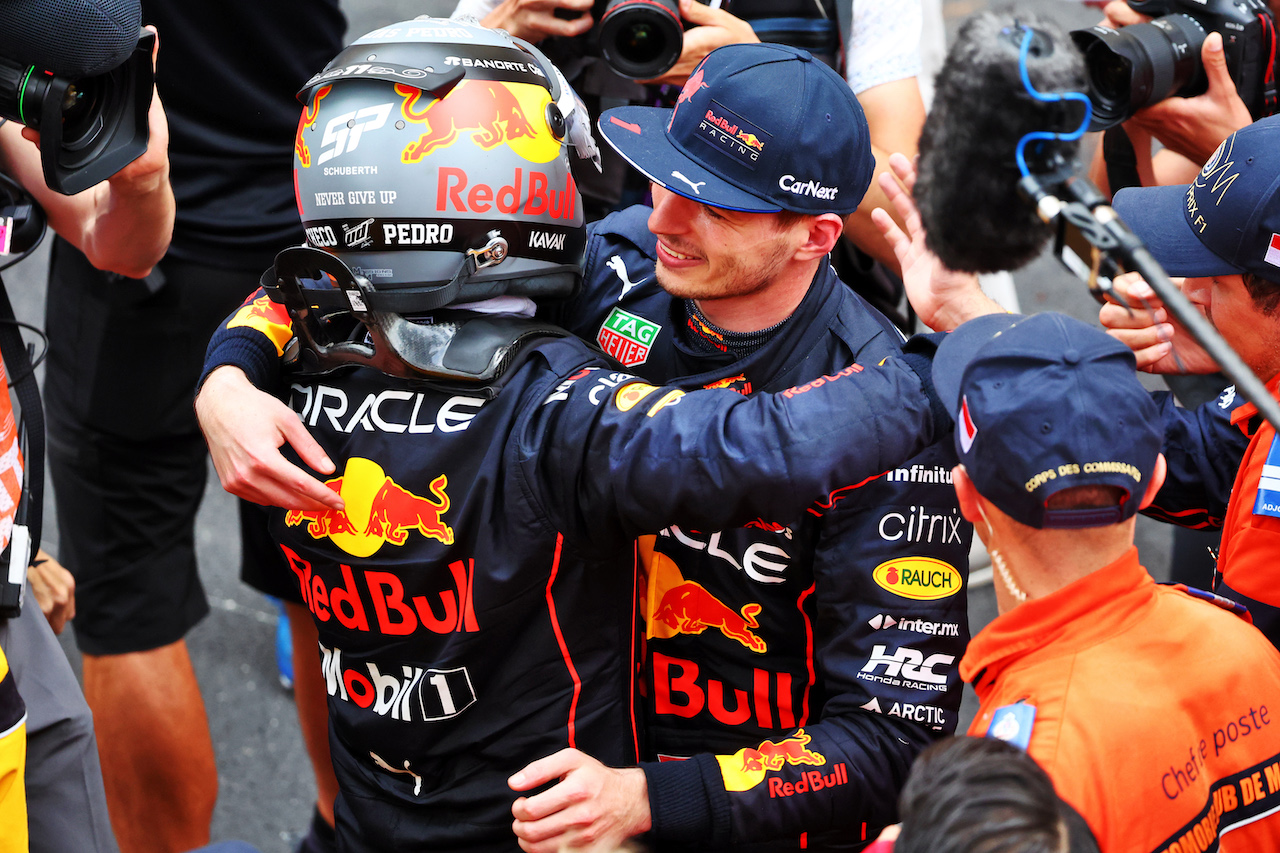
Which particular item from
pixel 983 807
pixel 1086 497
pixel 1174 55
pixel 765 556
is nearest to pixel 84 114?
pixel 765 556

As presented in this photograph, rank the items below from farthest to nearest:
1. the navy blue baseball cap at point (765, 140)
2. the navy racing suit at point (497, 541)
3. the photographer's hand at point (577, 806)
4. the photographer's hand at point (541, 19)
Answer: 1. the photographer's hand at point (541, 19)
2. the navy blue baseball cap at point (765, 140)
3. the photographer's hand at point (577, 806)
4. the navy racing suit at point (497, 541)

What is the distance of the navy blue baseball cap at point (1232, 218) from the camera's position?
2.12 meters

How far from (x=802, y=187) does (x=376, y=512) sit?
959mm

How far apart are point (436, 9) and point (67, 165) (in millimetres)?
6490

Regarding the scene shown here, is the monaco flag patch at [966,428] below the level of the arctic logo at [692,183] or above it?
above

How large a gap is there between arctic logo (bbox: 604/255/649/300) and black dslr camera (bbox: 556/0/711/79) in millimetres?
573

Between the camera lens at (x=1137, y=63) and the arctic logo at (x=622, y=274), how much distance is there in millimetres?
→ 1020

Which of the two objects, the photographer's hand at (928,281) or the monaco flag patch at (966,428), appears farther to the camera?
the photographer's hand at (928,281)

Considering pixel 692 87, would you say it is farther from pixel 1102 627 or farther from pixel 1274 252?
pixel 1102 627

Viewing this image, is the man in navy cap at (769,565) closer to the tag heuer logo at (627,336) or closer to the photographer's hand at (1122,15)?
the tag heuer logo at (627,336)

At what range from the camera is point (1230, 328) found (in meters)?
2.22

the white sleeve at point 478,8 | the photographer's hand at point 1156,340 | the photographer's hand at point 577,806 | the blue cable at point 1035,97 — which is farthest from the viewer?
the white sleeve at point 478,8

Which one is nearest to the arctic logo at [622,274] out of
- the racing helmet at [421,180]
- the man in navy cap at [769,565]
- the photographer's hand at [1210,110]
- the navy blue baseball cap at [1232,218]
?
the man in navy cap at [769,565]

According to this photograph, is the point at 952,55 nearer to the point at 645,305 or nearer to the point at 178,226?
the point at 645,305
